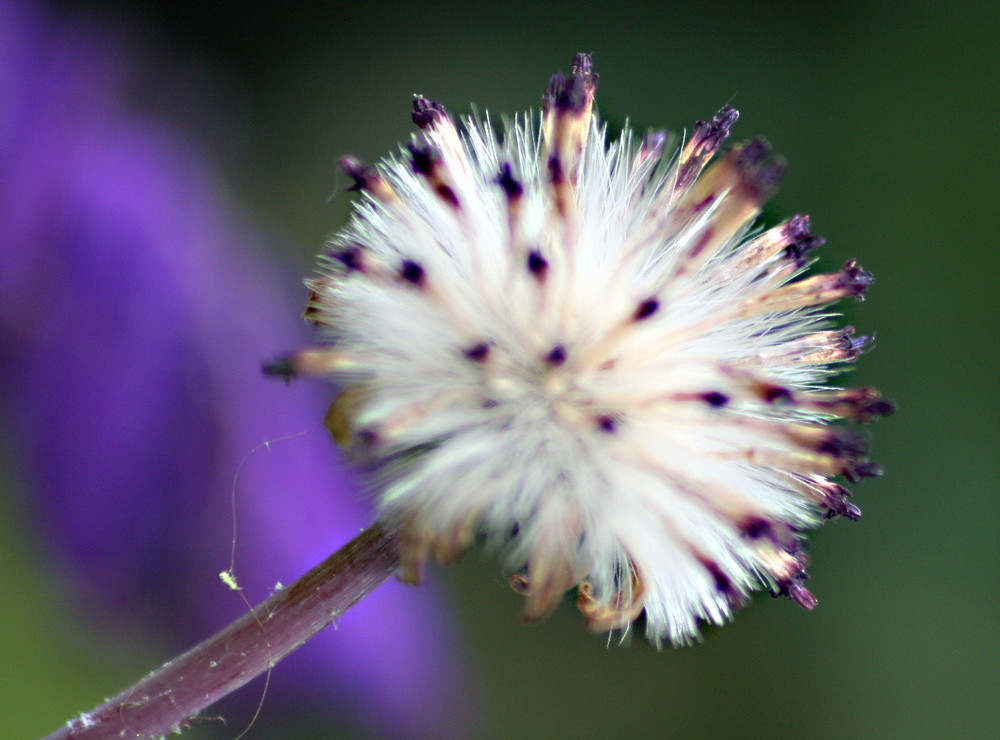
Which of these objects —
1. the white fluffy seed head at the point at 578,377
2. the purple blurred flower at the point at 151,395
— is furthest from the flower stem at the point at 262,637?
the purple blurred flower at the point at 151,395

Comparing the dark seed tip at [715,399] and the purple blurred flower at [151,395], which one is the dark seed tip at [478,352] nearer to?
the dark seed tip at [715,399]

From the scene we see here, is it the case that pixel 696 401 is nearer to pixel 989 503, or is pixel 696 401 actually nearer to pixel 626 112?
pixel 626 112

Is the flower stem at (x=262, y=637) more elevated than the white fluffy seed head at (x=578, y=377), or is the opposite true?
the white fluffy seed head at (x=578, y=377)

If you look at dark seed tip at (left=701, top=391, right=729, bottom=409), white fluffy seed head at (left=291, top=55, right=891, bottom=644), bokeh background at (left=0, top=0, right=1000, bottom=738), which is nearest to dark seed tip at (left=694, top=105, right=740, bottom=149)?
white fluffy seed head at (left=291, top=55, right=891, bottom=644)

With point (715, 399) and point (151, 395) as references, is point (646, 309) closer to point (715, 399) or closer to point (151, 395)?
point (715, 399)

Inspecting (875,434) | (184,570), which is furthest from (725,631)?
(184,570)
